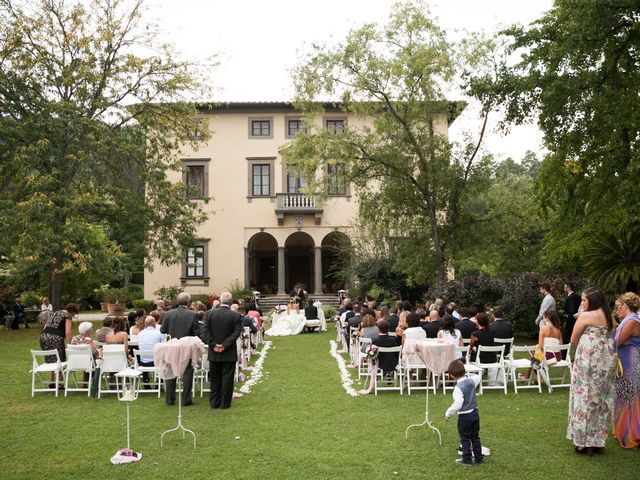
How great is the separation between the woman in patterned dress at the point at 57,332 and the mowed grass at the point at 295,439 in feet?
2.88

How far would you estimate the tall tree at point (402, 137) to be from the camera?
66.1 ft

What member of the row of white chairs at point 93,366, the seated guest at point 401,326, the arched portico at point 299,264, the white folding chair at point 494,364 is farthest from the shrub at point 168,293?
the white folding chair at point 494,364

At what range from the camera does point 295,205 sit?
3416cm

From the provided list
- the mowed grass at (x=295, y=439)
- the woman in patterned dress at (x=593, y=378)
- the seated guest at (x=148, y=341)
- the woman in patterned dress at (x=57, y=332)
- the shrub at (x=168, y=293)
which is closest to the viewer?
the mowed grass at (x=295, y=439)

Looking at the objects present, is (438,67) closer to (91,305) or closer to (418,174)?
(418,174)

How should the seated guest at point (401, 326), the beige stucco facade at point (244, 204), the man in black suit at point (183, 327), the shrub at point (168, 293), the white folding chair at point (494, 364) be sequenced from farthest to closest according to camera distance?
the beige stucco facade at point (244, 204) → the shrub at point (168, 293) → the seated guest at point (401, 326) → the white folding chair at point (494, 364) → the man in black suit at point (183, 327)

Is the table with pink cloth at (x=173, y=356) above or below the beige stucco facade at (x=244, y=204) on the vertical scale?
below

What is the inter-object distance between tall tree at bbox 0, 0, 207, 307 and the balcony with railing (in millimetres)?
8809

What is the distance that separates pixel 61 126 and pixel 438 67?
1312 cm

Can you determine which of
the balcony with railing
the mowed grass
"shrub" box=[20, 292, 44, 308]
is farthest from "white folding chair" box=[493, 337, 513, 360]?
"shrub" box=[20, 292, 44, 308]

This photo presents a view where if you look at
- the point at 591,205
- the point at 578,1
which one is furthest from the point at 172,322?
the point at 591,205

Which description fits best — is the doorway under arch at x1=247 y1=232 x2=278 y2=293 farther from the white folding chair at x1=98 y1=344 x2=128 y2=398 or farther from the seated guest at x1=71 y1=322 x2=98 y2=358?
the white folding chair at x1=98 y1=344 x2=128 y2=398

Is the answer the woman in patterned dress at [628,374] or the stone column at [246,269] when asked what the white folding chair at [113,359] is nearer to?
the woman in patterned dress at [628,374]

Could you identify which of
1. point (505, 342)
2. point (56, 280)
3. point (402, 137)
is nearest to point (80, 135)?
point (56, 280)
